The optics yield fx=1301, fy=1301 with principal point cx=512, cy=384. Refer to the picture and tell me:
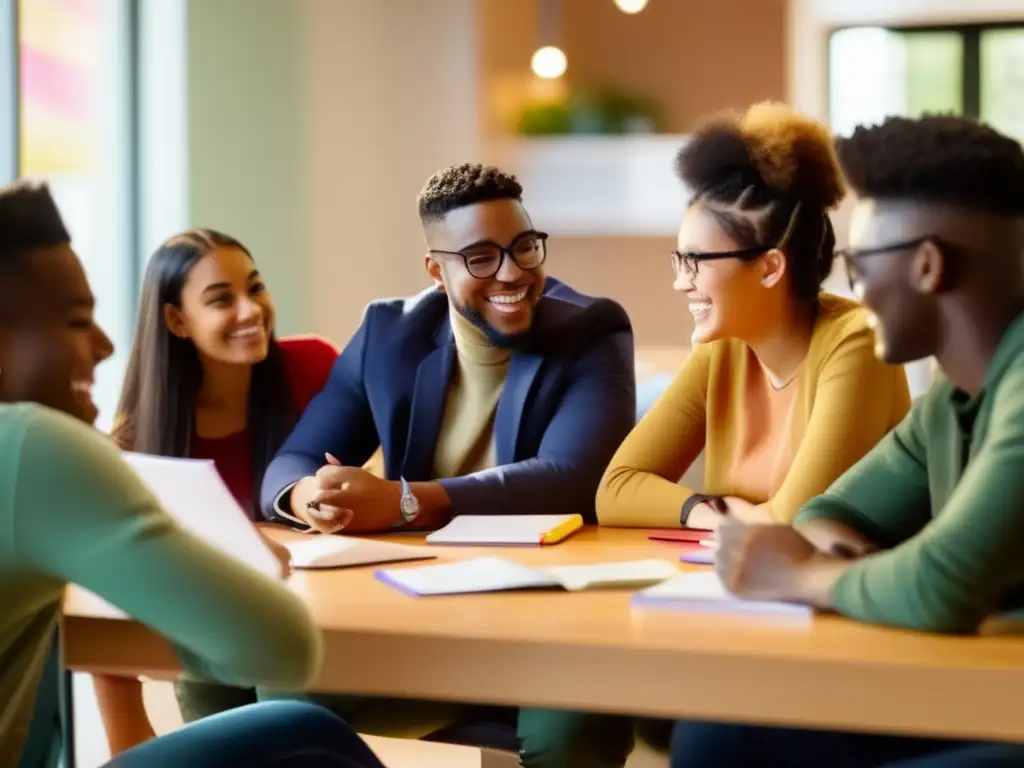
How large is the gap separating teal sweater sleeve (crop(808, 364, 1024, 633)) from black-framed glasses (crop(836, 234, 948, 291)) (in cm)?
14

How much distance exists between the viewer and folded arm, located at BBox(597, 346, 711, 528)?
1.87 metres

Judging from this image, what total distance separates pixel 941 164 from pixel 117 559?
783 millimetres

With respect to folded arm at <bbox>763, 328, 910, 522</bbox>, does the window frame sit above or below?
above

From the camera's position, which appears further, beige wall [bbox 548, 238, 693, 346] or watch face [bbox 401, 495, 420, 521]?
beige wall [bbox 548, 238, 693, 346]

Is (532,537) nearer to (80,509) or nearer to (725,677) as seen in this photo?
(725,677)

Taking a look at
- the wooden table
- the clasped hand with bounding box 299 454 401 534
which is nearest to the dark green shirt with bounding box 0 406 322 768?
the wooden table

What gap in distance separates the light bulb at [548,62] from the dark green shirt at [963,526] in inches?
139

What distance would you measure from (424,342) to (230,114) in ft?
6.44

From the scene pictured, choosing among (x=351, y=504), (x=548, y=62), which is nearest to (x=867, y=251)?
(x=351, y=504)

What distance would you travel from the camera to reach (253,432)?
2.29 m

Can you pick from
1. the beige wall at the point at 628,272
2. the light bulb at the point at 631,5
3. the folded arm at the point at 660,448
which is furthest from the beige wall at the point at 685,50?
the folded arm at the point at 660,448

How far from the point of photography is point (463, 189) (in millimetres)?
2121

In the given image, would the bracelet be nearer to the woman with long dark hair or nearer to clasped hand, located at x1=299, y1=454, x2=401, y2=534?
clasped hand, located at x1=299, y1=454, x2=401, y2=534

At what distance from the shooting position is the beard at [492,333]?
2.12m
